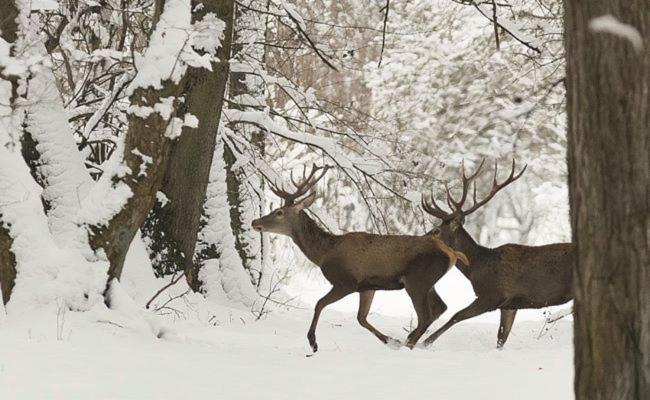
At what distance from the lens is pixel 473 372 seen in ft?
21.5

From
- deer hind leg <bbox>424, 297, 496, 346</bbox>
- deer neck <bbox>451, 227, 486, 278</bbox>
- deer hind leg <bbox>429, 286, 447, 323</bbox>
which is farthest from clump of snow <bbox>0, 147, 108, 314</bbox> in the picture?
deer neck <bbox>451, 227, 486, 278</bbox>

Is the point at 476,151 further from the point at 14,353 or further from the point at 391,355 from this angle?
the point at 14,353

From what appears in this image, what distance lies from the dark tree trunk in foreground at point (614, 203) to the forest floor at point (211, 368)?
2.06 meters

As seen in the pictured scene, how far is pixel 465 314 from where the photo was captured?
9.76 meters

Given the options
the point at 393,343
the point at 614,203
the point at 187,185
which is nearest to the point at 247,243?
the point at 187,185

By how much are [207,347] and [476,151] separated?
17960 mm

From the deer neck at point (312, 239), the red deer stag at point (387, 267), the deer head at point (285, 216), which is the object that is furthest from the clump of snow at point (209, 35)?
the deer neck at point (312, 239)

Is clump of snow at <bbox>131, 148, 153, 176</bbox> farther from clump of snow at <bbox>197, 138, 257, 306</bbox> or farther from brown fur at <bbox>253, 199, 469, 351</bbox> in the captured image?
clump of snow at <bbox>197, 138, 257, 306</bbox>

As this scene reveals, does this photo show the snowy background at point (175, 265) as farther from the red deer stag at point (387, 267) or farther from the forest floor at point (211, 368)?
the red deer stag at point (387, 267)

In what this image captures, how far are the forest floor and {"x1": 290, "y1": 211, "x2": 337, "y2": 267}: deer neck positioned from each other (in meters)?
1.43

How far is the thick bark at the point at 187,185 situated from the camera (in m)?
10.2

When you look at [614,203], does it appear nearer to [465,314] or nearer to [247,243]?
[465,314]

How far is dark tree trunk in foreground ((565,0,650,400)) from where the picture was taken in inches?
141

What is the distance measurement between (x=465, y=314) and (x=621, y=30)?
6.40 meters
